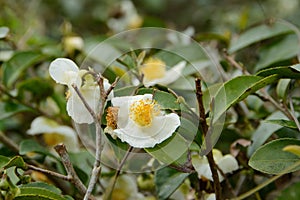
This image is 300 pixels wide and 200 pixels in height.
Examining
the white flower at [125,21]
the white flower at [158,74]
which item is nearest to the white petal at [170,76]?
the white flower at [158,74]

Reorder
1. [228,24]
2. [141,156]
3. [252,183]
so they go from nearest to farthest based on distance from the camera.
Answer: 1. [141,156]
2. [252,183]
3. [228,24]

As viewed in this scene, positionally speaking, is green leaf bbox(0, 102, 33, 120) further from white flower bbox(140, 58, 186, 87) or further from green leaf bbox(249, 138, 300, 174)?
green leaf bbox(249, 138, 300, 174)

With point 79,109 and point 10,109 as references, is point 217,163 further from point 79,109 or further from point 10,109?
point 10,109

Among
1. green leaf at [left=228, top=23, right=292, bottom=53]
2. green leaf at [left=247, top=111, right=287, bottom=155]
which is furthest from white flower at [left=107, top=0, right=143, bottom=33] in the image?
green leaf at [left=247, top=111, right=287, bottom=155]

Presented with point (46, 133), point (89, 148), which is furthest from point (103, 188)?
point (46, 133)

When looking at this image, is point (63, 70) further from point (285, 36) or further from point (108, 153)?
point (285, 36)

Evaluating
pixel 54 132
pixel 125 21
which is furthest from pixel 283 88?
pixel 125 21
